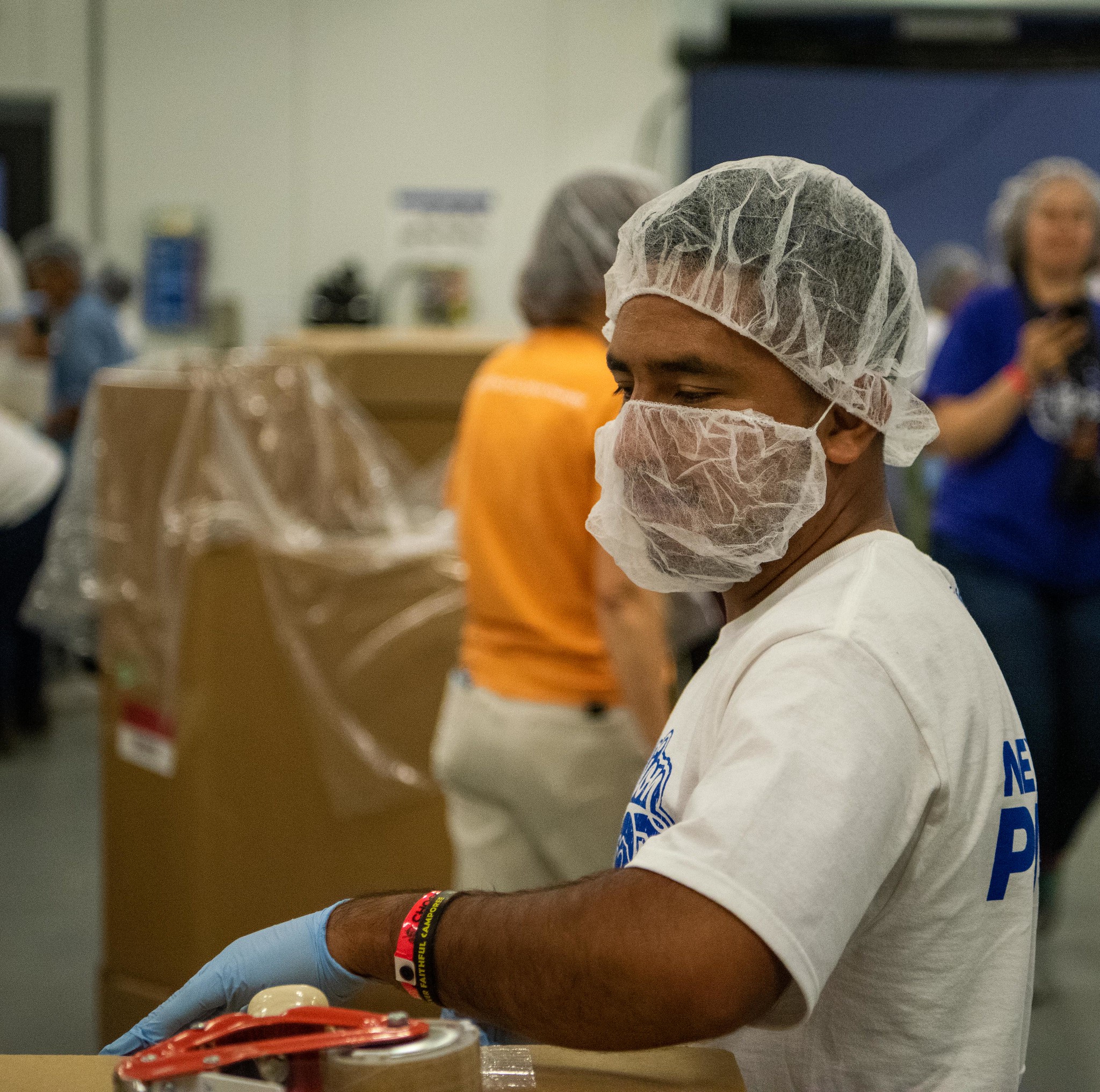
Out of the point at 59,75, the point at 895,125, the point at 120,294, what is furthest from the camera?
the point at 59,75

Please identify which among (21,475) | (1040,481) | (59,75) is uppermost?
(59,75)

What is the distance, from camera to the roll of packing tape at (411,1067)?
0.63m

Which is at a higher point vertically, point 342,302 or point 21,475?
point 342,302

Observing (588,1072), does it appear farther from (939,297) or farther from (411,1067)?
(939,297)

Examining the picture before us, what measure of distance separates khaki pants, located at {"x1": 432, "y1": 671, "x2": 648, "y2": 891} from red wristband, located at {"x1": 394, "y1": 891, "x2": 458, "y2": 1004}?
94 cm

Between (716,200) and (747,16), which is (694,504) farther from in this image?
(747,16)

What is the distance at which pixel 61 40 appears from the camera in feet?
21.1

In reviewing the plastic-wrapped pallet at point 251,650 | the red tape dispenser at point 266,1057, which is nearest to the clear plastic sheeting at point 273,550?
the plastic-wrapped pallet at point 251,650

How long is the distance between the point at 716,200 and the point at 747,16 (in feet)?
6.84

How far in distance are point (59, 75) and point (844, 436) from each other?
6570 mm

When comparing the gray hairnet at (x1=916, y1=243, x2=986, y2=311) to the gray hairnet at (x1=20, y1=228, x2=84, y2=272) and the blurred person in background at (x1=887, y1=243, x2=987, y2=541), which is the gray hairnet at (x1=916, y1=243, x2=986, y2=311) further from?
the gray hairnet at (x1=20, y1=228, x2=84, y2=272)

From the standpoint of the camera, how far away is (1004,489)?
2.28 meters

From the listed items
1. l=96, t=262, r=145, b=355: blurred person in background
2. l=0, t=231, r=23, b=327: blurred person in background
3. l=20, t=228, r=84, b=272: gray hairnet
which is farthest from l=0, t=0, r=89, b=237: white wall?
l=0, t=231, r=23, b=327: blurred person in background

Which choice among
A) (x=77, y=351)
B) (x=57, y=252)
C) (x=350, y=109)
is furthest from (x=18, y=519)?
(x=350, y=109)
